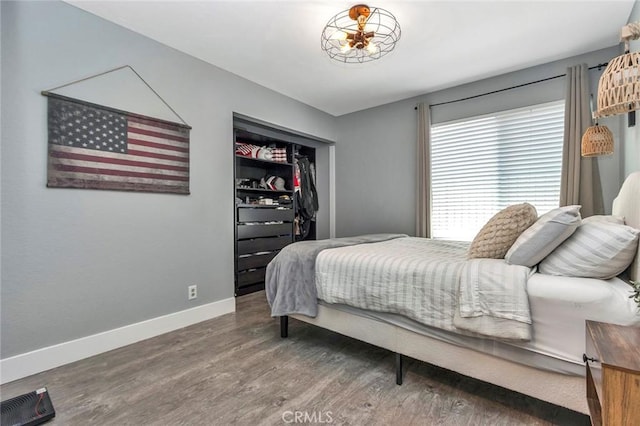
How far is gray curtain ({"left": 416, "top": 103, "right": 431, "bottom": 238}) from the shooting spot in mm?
3551

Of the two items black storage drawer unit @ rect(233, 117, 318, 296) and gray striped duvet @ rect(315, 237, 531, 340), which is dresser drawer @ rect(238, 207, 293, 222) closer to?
black storage drawer unit @ rect(233, 117, 318, 296)

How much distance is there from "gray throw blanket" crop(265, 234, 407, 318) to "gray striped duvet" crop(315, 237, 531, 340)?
75 millimetres

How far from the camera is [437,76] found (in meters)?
3.16

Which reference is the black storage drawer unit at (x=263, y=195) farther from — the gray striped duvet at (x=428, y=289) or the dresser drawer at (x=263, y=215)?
the gray striped duvet at (x=428, y=289)

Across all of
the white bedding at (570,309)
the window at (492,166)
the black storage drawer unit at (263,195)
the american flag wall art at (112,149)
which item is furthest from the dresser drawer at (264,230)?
the white bedding at (570,309)

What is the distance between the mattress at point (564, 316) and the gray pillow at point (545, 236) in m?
0.09

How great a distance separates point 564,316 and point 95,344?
9.18ft

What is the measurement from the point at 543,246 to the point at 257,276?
302 centimetres

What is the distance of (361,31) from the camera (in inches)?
83.0

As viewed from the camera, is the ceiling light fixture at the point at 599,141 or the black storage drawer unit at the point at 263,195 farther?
the black storage drawer unit at the point at 263,195

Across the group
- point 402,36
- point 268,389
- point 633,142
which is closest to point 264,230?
point 268,389

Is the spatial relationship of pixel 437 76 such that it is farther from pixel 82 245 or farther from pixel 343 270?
pixel 82 245

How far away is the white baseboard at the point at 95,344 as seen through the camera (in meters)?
1.76

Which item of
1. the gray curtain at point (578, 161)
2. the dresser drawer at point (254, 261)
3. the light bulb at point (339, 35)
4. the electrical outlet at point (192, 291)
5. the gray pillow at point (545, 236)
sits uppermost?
the light bulb at point (339, 35)
